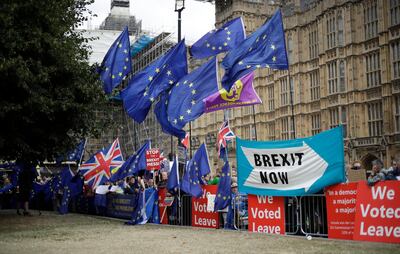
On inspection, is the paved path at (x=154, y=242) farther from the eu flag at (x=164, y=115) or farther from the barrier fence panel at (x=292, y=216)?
the eu flag at (x=164, y=115)

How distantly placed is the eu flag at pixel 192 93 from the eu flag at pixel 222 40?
589mm

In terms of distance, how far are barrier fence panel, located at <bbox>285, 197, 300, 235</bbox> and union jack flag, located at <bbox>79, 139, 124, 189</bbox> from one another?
9714 mm

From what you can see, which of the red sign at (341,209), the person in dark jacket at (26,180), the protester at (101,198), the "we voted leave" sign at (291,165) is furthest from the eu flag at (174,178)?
the person in dark jacket at (26,180)

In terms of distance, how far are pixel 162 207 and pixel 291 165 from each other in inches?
Answer: 208

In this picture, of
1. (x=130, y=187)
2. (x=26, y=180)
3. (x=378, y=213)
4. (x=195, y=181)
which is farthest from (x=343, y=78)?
(x=378, y=213)

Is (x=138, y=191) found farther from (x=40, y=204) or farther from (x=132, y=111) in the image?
(x=40, y=204)

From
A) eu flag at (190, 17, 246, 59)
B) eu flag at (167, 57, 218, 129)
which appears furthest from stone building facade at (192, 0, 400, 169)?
eu flag at (167, 57, 218, 129)

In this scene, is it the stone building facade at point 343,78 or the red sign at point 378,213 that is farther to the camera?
the stone building facade at point 343,78

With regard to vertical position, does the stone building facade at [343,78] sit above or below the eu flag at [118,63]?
above

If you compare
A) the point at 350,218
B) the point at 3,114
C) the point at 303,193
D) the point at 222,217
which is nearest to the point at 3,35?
the point at 3,114

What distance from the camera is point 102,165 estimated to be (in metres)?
19.5

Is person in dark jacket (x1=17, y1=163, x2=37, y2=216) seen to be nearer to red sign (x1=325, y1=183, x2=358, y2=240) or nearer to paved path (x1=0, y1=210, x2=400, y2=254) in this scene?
paved path (x1=0, y1=210, x2=400, y2=254)

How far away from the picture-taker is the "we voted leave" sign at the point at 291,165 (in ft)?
33.8

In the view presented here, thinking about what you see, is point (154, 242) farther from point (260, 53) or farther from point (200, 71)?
point (200, 71)
